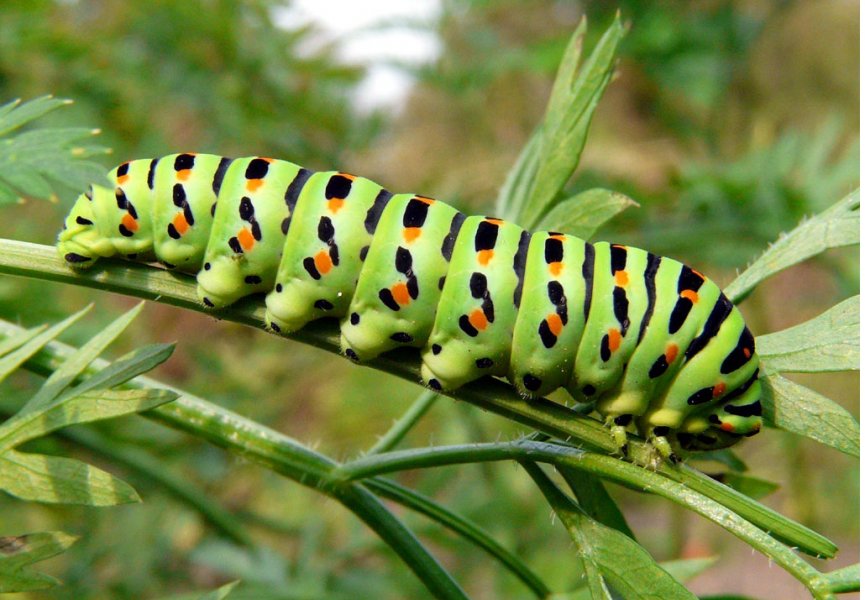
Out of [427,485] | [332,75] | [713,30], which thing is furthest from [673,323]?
[713,30]

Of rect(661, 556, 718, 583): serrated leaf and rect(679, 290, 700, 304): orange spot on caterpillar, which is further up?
rect(679, 290, 700, 304): orange spot on caterpillar

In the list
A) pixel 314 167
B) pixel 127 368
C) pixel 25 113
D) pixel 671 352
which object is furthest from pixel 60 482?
pixel 314 167

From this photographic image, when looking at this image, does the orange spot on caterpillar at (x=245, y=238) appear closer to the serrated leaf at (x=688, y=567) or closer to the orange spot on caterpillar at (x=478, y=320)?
the orange spot on caterpillar at (x=478, y=320)

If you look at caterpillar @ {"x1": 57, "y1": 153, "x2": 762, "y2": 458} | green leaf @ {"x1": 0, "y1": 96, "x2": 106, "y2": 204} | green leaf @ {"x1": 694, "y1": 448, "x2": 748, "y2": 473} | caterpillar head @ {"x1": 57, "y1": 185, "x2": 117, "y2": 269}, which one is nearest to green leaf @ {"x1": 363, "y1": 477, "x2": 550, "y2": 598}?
caterpillar @ {"x1": 57, "y1": 153, "x2": 762, "y2": 458}

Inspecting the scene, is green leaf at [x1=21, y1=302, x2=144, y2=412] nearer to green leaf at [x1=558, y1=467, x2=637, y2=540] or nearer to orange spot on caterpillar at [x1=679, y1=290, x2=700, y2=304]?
green leaf at [x1=558, y1=467, x2=637, y2=540]

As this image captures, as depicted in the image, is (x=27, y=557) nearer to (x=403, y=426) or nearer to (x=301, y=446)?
(x=301, y=446)

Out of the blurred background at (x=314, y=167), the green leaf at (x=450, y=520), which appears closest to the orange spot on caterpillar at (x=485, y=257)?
the green leaf at (x=450, y=520)
